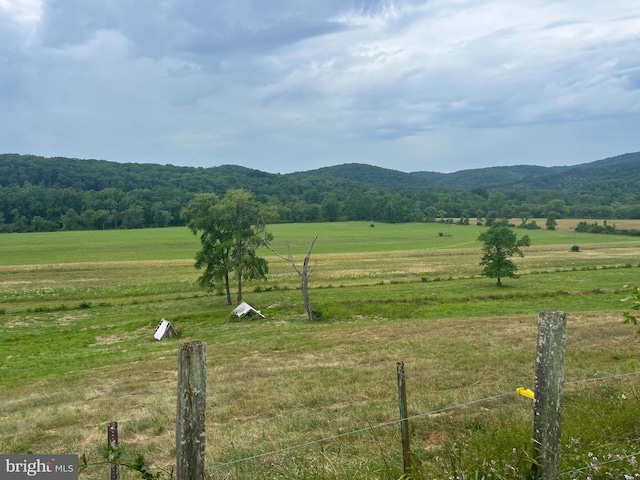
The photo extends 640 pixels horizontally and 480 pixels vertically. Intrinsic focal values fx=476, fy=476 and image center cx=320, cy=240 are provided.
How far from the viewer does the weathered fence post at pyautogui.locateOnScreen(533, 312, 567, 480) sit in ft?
13.7

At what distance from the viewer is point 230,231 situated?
129ft

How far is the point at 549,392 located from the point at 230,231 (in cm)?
3649

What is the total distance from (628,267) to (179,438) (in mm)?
65684

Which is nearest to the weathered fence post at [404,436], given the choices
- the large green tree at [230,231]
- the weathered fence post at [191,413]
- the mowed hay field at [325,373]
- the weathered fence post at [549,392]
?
the mowed hay field at [325,373]

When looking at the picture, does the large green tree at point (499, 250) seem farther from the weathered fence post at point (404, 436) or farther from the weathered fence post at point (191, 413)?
the weathered fence post at point (191, 413)

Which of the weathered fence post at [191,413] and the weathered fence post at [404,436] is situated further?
the weathered fence post at [404,436]

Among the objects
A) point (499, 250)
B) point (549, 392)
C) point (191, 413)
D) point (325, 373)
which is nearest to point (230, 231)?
point (499, 250)

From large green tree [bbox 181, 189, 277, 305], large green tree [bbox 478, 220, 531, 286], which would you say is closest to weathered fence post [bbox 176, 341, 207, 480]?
A: large green tree [bbox 181, 189, 277, 305]

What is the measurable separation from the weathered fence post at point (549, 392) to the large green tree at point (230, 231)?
114 ft

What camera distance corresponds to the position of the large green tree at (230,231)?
38.8 metres

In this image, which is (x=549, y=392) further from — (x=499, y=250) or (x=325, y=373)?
(x=499, y=250)

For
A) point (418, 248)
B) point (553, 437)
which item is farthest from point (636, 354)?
point (418, 248)

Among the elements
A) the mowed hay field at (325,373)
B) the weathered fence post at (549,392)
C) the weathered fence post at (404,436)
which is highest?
the weathered fence post at (549,392)

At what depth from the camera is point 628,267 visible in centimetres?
5725
